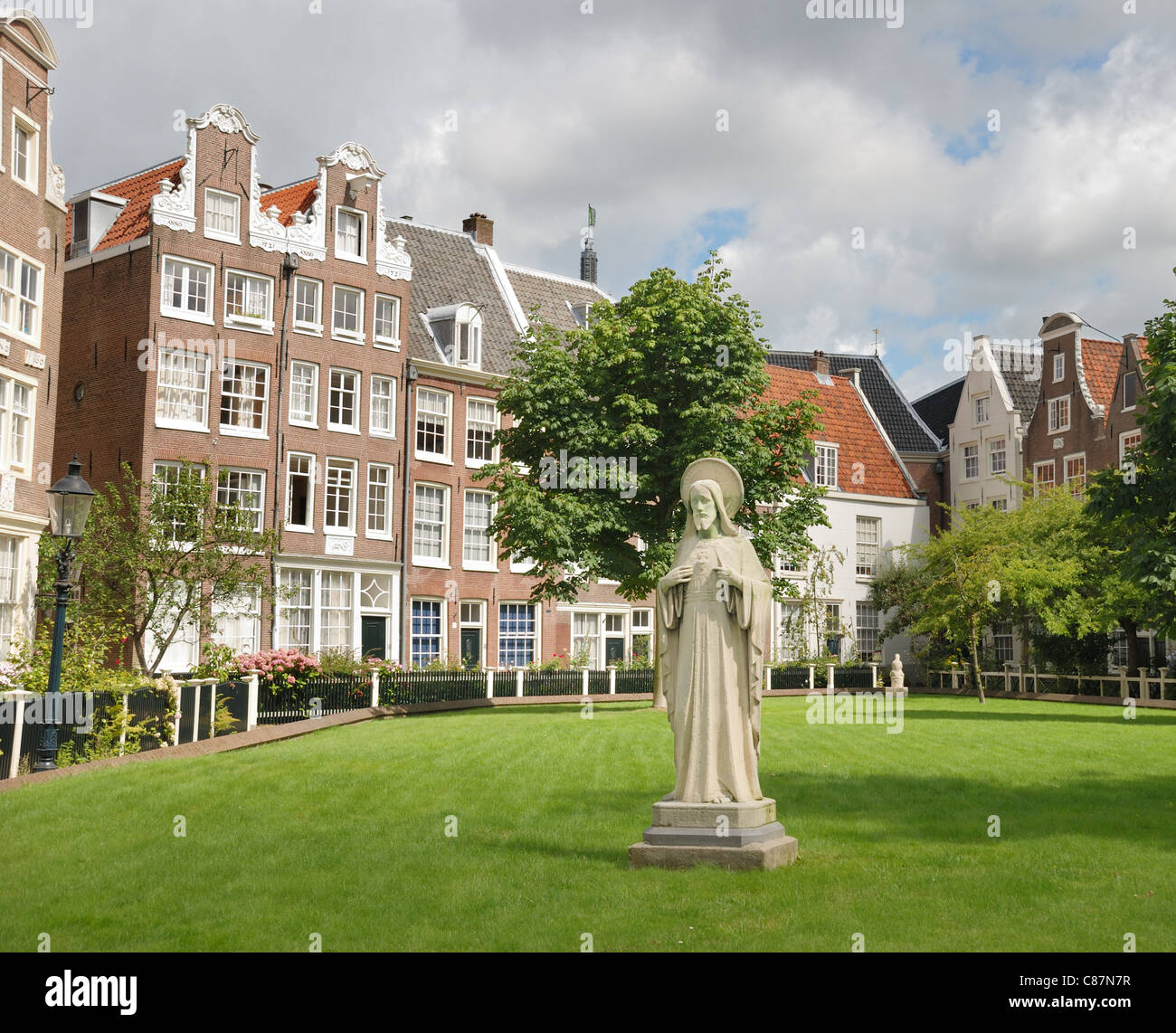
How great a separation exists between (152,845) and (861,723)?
69.9 ft

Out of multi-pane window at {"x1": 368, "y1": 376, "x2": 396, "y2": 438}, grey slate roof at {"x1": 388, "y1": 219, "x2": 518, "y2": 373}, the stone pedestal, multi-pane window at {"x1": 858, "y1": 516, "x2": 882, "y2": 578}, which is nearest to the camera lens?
the stone pedestal

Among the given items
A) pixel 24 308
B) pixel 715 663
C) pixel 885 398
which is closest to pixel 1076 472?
pixel 885 398

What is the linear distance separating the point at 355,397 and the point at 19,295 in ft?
49.9

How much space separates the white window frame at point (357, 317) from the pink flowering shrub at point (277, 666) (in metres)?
15.1

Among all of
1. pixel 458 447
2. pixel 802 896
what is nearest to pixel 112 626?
pixel 458 447

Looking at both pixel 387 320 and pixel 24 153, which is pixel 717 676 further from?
pixel 387 320

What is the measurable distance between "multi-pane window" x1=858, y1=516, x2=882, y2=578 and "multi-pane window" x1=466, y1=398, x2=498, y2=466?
20721mm

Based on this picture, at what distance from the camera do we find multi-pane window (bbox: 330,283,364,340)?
41.8 m

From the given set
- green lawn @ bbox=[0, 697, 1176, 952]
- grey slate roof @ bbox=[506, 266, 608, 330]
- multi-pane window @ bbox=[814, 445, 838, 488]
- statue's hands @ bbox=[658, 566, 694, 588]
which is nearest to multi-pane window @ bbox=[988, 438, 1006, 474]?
multi-pane window @ bbox=[814, 445, 838, 488]

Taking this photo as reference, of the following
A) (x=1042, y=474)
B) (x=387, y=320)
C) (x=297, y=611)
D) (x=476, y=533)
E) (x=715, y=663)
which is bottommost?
(x=715, y=663)

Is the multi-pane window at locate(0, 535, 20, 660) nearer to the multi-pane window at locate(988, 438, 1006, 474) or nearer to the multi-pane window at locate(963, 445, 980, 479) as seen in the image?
the multi-pane window at locate(988, 438, 1006, 474)

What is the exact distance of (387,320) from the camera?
43656mm
